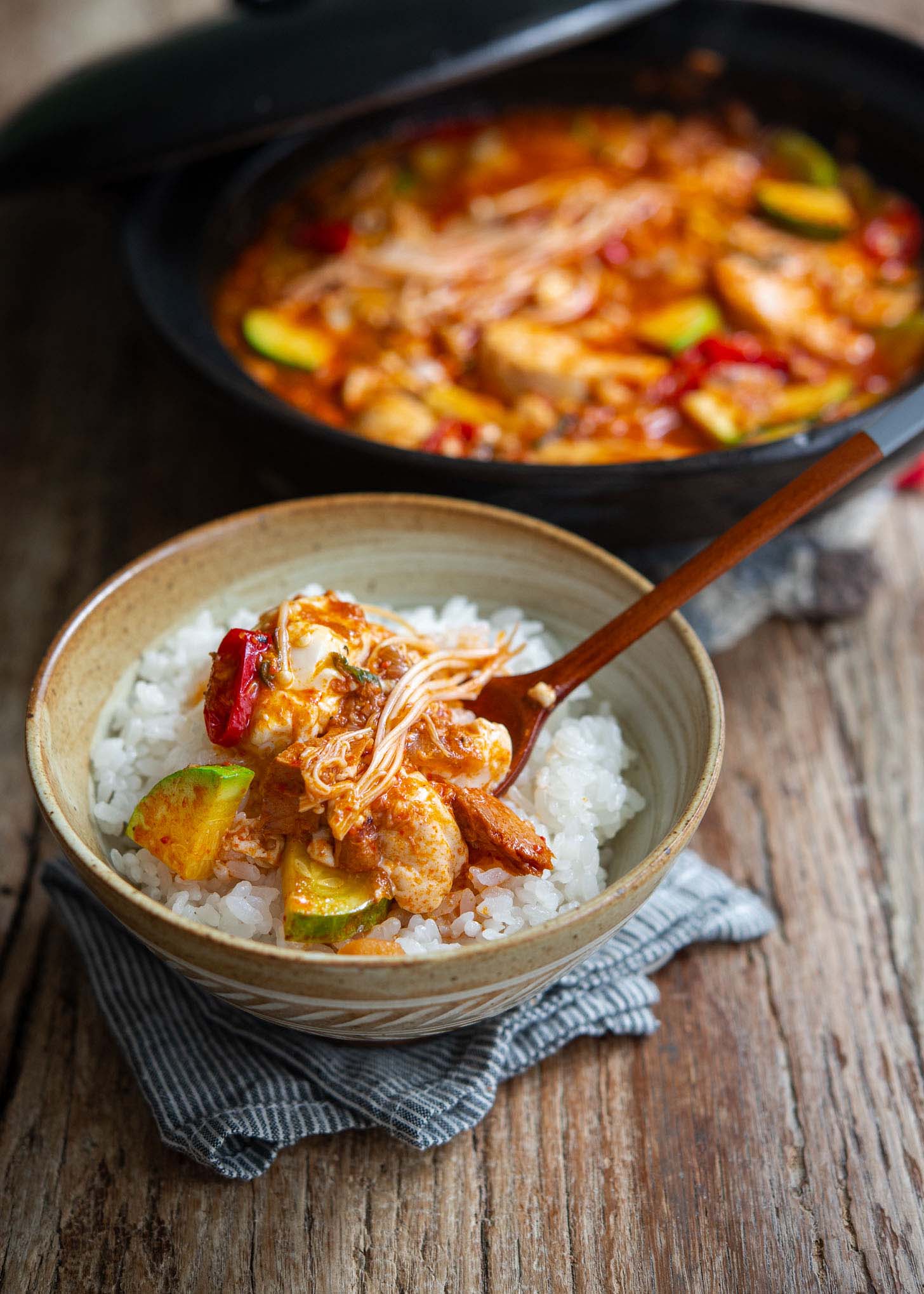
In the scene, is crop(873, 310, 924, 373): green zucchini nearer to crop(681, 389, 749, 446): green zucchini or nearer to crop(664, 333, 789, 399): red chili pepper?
crop(664, 333, 789, 399): red chili pepper

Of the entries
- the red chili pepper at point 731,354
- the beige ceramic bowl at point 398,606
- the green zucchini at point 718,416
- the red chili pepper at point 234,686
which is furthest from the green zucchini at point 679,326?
the red chili pepper at point 234,686

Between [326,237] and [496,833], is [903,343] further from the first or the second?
[496,833]

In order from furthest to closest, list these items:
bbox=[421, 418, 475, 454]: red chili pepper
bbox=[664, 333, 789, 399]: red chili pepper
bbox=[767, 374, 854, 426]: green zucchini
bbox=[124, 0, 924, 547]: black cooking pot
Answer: bbox=[664, 333, 789, 399]: red chili pepper < bbox=[767, 374, 854, 426]: green zucchini < bbox=[421, 418, 475, 454]: red chili pepper < bbox=[124, 0, 924, 547]: black cooking pot

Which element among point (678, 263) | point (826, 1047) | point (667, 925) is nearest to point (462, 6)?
point (678, 263)

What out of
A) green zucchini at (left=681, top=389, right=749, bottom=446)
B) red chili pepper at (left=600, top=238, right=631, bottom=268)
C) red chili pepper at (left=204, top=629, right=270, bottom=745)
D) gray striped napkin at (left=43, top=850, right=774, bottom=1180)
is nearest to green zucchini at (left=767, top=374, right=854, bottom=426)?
green zucchini at (left=681, top=389, right=749, bottom=446)

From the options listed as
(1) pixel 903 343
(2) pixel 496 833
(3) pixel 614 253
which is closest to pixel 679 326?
(3) pixel 614 253

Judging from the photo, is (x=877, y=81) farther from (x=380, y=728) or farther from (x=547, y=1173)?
(x=547, y=1173)
